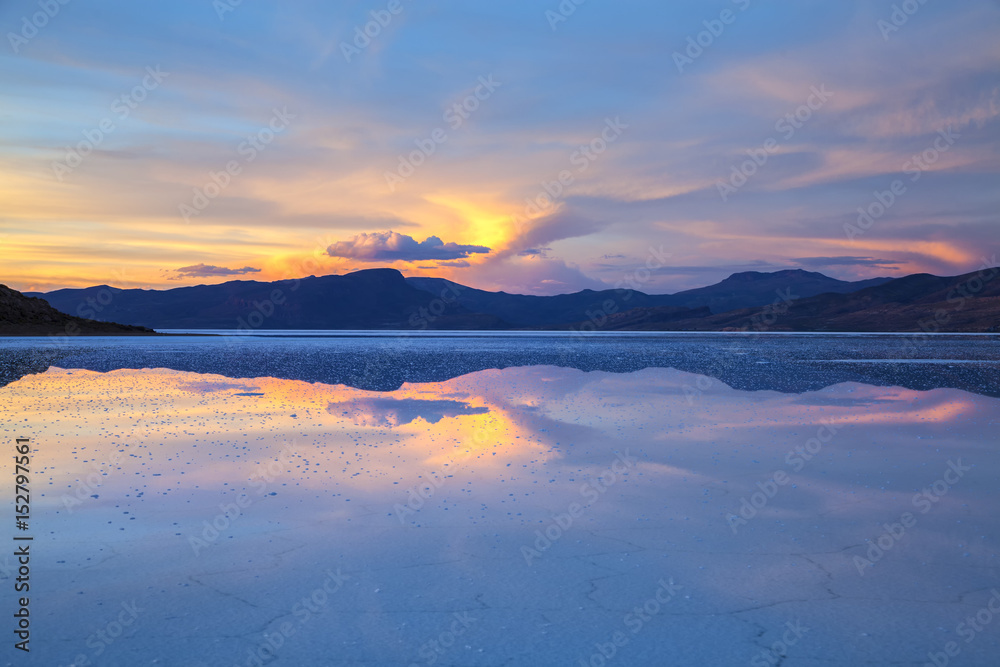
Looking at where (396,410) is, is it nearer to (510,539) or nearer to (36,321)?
(510,539)

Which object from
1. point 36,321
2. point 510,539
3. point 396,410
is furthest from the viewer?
point 36,321

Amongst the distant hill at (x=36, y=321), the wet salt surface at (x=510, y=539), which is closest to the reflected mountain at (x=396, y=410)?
the wet salt surface at (x=510, y=539)

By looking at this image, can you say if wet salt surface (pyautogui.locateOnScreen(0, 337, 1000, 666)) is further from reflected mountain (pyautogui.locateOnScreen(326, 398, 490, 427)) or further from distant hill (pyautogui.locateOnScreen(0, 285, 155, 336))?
distant hill (pyautogui.locateOnScreen(0, 285, 155, 336))

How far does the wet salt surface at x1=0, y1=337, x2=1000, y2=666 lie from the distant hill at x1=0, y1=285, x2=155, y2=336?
10189 centimetres

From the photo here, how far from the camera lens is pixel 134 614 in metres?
5.63

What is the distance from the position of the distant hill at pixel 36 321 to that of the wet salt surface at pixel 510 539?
334 ft

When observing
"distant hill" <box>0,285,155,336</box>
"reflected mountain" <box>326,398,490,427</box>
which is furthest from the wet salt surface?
"distant hill" <box>0,285,155,336</box>

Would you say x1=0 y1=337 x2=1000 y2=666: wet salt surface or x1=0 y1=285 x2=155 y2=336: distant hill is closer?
x1=0 y1=337 x2=1000 y2=666: wet salt surface

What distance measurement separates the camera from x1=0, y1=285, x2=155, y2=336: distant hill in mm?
99875

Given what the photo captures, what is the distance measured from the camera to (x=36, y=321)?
343 feet

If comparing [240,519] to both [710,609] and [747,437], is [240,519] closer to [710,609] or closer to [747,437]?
[710,609]

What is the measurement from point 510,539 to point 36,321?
12173 cm

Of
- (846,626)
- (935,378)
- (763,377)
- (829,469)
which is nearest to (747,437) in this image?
(829,469)

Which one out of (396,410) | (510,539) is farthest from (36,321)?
(510,539)
